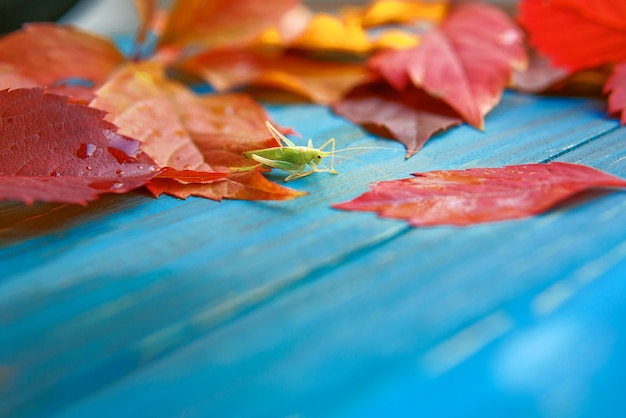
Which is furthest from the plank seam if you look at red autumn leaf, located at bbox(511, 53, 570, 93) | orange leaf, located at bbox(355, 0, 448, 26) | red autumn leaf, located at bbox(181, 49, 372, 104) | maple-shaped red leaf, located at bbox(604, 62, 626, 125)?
orange leaf, located at bbox(355, 0, 448, 26)

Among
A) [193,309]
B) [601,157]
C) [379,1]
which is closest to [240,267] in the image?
[193,309]

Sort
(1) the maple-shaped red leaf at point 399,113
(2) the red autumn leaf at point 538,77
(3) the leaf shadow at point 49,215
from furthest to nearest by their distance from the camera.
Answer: (2) the red autumn leaf at point 538,77, (1) the maple-shaped red leaf at point 399,113, (3) the leaf shadow at point 49,215

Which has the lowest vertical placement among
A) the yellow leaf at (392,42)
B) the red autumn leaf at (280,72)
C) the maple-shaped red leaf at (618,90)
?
the red autumn leaf at (280,72)

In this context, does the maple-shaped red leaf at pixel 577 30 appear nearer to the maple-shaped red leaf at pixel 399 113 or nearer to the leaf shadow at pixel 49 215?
the maple-shaped red leaf at pixel 399 113

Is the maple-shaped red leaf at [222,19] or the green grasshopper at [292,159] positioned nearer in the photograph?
the green grasshopper at [292,159]

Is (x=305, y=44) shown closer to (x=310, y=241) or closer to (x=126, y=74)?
(x=126, y=74)

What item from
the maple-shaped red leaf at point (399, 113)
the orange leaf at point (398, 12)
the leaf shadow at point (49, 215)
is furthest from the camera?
the orange leaf at point (398, 12)

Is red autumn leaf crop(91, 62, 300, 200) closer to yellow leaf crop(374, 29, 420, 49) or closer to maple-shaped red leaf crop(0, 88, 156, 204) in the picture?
maple-shaped red leaf crop(0, 88, 156, 204)

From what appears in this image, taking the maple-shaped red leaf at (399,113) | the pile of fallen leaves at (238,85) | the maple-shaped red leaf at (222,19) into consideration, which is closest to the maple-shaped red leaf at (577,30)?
the pile of fallen leaves at (238,85)
